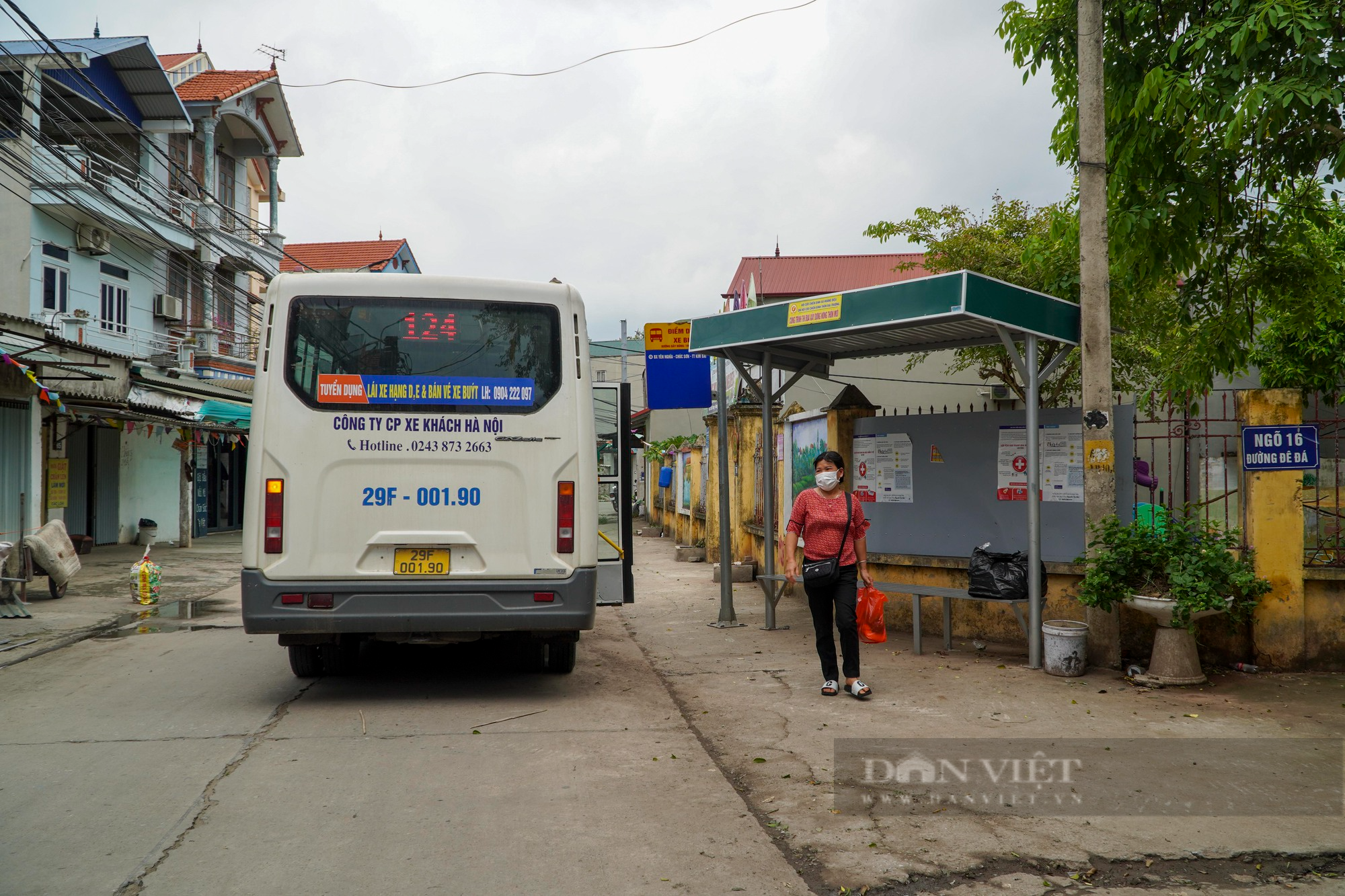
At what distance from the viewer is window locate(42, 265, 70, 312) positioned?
19062 millimetres

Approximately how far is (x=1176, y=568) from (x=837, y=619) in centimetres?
249

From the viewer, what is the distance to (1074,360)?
1903 cm

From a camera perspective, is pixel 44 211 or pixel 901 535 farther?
pixel 44 211

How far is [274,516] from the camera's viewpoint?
21.8 ft

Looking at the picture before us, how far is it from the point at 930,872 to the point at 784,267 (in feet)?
107

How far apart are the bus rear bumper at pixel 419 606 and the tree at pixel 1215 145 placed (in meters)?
5.14

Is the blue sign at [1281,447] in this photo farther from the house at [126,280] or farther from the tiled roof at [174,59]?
the tiled roof at [174,59]

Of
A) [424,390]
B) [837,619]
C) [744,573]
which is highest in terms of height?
[424,390]

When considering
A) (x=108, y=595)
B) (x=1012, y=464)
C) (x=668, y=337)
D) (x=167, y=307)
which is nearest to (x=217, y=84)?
(x=167, y=307)

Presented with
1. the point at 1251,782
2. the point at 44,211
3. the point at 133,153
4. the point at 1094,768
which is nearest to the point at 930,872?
the point at 1094,768

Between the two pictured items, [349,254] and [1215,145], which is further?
[349,254]

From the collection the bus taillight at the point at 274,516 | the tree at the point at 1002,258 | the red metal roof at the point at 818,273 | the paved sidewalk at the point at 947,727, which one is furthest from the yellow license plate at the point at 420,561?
the red metal roof at the point at 818,273

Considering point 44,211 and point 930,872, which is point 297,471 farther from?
point 44,211

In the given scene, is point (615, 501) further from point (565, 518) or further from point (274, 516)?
point (274, 516)
